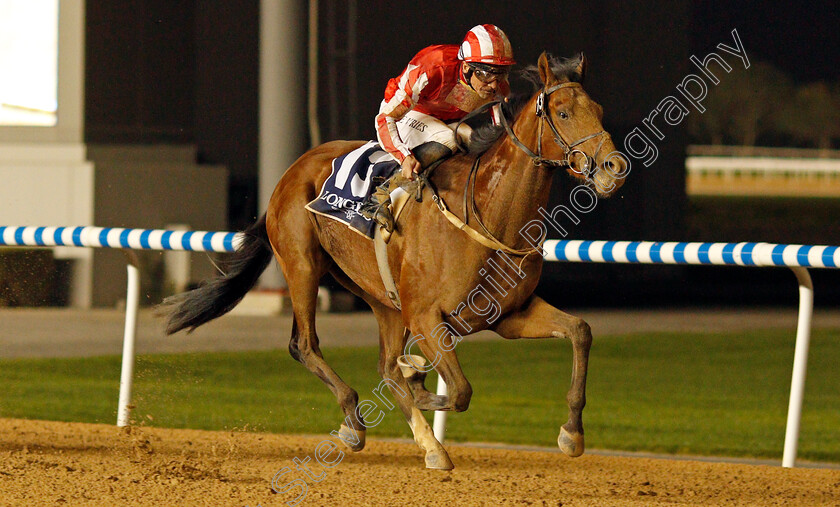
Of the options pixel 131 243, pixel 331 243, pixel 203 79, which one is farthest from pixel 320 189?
pixel 203 79

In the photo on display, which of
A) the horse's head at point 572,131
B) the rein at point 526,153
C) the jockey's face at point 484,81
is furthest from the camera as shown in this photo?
the jockey's face at point 484,81

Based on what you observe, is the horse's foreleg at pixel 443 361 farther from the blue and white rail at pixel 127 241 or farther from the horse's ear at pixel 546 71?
the blue and white rail at pixel 127 241

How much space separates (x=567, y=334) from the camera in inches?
161

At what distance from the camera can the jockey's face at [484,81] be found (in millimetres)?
4242

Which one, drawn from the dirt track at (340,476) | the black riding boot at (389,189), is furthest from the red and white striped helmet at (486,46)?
the dirt track at (340,476)

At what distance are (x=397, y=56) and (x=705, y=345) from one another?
5368 millimetres

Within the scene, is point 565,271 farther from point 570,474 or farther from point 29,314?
point 570,474

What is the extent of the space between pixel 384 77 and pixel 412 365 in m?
9.85

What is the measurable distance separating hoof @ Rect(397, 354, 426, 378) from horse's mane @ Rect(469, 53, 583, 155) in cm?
73

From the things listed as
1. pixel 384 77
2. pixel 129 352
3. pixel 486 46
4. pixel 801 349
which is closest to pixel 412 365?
pixel 486 46

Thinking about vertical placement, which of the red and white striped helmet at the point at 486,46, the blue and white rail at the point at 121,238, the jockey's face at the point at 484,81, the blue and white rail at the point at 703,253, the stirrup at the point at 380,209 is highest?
the red and white striped helmet at the point at 486,46

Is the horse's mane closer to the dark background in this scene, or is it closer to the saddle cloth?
the saddle cloth

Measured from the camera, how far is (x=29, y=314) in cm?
1134

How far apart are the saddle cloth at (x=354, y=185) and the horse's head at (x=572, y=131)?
776 millimetres
